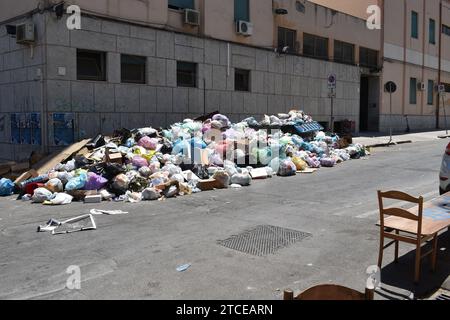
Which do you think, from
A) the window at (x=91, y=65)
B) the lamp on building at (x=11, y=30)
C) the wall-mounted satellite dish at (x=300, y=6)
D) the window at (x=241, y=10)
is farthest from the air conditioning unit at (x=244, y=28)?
the lamp on building at (x=11, y=30)

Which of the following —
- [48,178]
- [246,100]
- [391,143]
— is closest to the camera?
[48,178]

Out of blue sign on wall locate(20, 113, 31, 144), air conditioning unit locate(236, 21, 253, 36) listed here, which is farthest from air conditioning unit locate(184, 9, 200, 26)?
blue sign on wall locate(20, 113, 31, 144)

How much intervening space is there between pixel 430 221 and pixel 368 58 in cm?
2448

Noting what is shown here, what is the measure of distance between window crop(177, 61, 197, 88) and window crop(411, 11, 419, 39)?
851 inches

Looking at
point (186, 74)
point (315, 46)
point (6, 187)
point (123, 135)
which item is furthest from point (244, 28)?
point (6, 187)

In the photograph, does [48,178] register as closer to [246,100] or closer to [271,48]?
[246,100]

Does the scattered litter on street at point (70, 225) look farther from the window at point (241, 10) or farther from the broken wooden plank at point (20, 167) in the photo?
the window at point (241, 10)

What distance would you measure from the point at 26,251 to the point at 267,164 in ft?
27.7

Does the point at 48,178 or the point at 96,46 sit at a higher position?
the point at 96,46

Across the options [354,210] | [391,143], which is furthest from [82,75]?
[391,143]

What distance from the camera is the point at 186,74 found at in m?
16.4

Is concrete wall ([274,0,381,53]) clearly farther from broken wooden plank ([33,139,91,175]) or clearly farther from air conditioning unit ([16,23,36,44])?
broken wooden plank ([33,139,91,175])

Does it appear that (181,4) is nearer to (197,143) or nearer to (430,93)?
(197,143)
